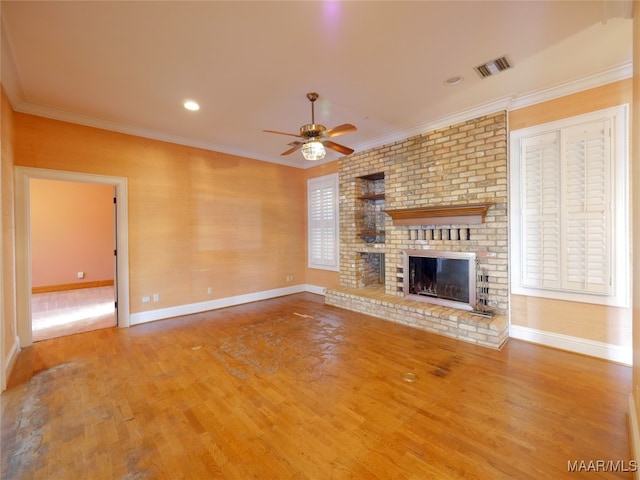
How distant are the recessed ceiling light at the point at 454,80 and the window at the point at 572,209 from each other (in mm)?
1175

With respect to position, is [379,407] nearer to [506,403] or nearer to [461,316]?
[506,403]

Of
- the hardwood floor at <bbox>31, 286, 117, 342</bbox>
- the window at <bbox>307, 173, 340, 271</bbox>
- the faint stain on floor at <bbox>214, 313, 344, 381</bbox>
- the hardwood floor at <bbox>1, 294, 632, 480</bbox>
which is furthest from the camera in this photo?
the window at <bbox>307, 173, 340, 271</bbox>

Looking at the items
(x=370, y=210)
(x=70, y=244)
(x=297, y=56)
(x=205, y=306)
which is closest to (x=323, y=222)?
(x=370, y=210)

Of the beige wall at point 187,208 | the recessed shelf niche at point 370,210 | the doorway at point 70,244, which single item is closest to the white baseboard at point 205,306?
the beige wall at point 187,208

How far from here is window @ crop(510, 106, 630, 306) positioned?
2910mm

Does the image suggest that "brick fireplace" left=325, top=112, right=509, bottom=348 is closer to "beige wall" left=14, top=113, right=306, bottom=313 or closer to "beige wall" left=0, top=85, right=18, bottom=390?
"beige wall" left=14, top=113, right=306, bottom=313

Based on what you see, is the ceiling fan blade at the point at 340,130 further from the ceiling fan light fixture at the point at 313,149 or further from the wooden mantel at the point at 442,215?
the wooden mantel at the point at 442,215

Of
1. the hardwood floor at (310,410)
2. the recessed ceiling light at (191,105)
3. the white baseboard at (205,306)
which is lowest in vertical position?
the hardwood floor at (310,410)

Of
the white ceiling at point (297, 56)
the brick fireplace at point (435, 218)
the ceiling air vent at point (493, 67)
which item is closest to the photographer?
the white ceiling at point (297, 56)

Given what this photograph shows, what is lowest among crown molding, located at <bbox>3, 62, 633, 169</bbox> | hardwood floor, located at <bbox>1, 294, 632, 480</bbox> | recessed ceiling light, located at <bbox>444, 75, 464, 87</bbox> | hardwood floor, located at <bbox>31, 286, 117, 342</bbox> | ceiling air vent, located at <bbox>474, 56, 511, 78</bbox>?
hardwood floor, located at <bbox>1, 294, 632, 480</bbox>

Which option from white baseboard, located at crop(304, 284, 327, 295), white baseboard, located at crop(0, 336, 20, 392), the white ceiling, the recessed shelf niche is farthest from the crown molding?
white baseboard, located at crop(304, 284, 327, 295)

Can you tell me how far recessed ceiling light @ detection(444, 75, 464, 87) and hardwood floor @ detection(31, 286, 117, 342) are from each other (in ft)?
19.2

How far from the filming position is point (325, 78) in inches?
118

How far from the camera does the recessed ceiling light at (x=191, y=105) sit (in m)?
3.50
